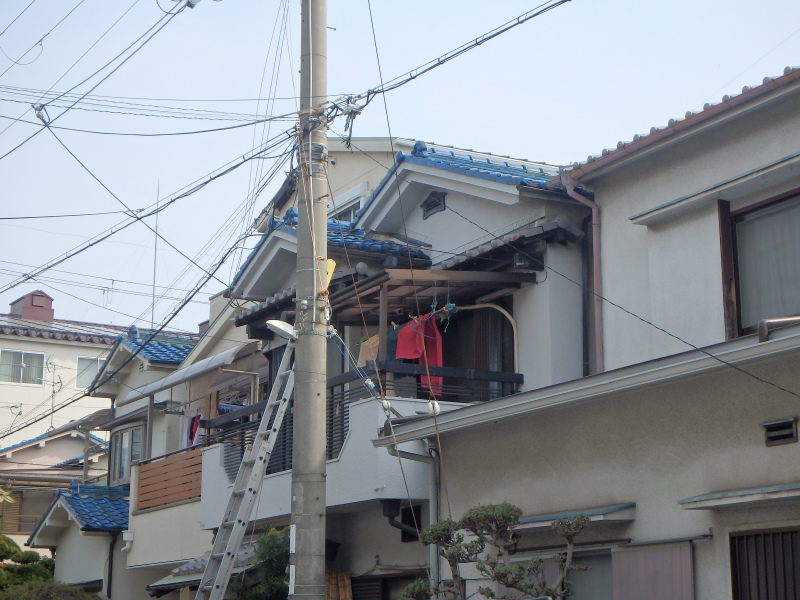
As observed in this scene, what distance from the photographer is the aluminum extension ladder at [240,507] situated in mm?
11367

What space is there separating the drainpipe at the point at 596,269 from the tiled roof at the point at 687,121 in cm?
21

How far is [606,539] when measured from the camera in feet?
35.4

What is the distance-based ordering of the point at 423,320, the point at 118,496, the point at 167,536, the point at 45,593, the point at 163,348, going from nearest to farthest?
the point at 423,320 < the point at 45,593 < the point at 167,536 < the point at 118,496 < the point at 163,348

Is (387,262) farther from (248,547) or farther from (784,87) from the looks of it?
(784,87)

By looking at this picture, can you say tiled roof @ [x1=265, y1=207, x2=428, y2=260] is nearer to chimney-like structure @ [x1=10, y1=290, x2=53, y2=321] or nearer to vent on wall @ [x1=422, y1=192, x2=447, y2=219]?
vent on wall @ [x1=422, y1=192, x2=447, y2=219]

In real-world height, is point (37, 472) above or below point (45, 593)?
above

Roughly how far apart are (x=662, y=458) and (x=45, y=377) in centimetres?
3612

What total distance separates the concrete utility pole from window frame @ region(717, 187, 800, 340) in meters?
4.62

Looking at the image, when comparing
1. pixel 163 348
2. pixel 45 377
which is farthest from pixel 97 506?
pixel 45 377

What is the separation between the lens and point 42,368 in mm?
41875

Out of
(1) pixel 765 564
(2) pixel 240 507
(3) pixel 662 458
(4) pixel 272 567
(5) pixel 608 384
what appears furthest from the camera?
(4) pixel 272 567

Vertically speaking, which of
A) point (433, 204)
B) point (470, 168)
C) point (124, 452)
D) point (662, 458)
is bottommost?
point (662, 458)

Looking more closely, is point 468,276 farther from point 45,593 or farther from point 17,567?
point 17,567

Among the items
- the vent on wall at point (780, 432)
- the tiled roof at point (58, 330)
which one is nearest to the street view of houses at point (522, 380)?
the vent on wall at point (780, 432)
